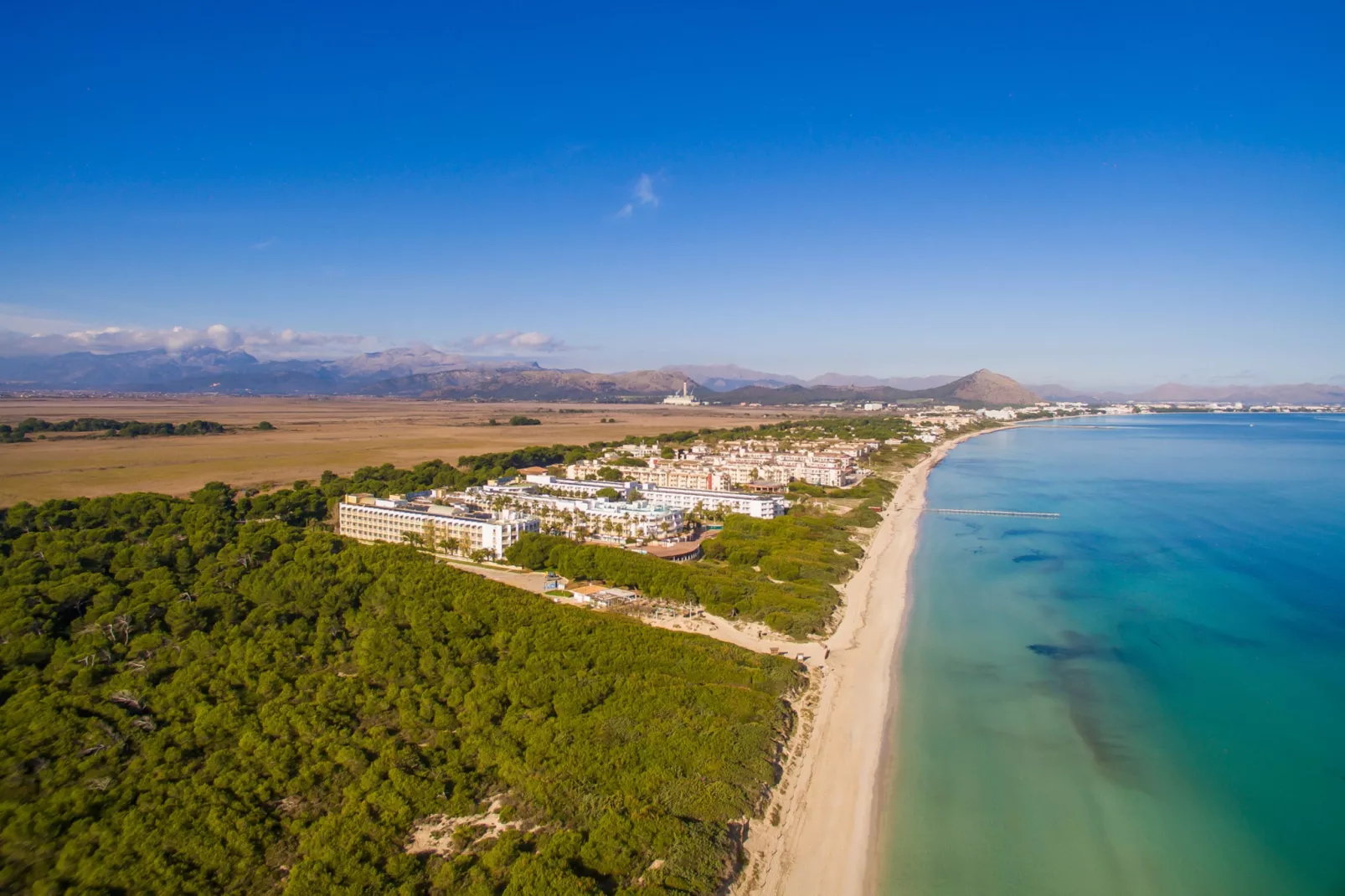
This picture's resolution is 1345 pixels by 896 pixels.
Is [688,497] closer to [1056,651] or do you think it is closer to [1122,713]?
[1056,651]

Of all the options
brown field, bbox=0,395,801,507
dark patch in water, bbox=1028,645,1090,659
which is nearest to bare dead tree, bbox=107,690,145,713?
dark patch in water, bbox=1028,645,1090,659

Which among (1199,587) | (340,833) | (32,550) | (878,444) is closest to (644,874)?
(340,833)

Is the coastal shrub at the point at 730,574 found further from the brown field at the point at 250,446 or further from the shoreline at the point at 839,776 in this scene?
the brown field at the point at 250,446

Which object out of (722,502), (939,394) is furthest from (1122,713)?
(939,394)

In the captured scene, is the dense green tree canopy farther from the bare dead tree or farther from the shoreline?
the shoreline

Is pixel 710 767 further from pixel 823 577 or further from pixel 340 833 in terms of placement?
pixel 823 577
